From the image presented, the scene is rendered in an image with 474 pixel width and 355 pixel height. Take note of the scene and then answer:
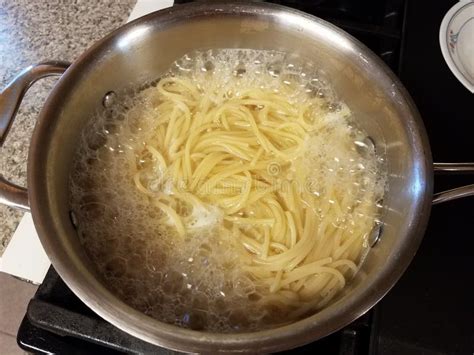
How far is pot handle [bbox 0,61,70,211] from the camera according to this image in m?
0.78

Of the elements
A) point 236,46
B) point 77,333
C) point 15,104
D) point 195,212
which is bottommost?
point 77,333

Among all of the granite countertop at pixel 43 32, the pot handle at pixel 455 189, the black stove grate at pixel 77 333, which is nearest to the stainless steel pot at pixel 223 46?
the pot handle at pixel 455 189

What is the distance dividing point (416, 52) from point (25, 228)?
Result: 3.29 feet

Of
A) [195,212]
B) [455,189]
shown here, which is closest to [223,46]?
[195,212]

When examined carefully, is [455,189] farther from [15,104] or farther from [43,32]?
[43,32]

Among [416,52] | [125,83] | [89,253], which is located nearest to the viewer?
[89,253]

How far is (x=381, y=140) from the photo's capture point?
0.99m

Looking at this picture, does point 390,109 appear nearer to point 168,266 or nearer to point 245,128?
point 245,128

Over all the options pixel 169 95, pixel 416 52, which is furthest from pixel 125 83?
pixel 416 52

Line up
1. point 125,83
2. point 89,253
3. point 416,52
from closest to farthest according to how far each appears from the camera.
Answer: point 89,253 < point 125,83 < point 416,52

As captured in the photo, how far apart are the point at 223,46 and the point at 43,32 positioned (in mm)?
567

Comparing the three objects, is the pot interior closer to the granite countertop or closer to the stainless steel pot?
the stainless steel pot

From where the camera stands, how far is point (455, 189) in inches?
32.1

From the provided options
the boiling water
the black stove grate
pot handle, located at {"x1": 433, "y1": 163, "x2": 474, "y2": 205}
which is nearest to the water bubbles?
the boiling water
